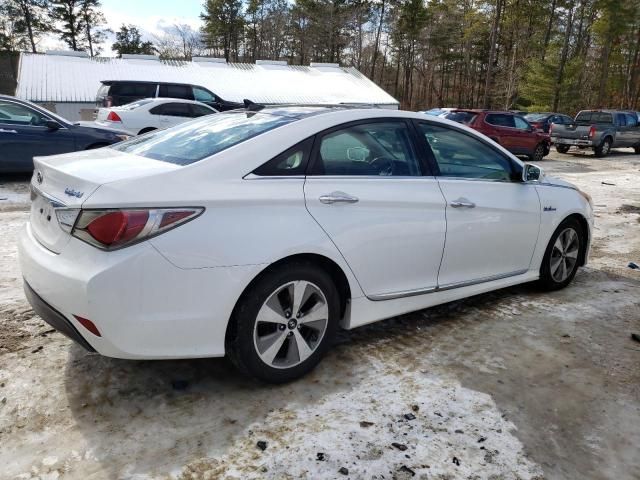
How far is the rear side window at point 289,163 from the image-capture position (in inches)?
110

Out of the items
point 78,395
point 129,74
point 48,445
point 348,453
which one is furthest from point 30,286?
point 129,74

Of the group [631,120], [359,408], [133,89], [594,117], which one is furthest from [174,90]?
[631,120]

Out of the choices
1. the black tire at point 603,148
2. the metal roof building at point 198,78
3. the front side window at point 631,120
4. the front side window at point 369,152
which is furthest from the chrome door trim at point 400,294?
the metal roof building at point 198,78

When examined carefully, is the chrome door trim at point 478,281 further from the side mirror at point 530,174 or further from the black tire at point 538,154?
the black tire at point 538,154

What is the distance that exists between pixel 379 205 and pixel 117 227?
1510 mm

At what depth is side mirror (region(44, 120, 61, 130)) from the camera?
29.3 feet

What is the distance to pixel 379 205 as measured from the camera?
10.3 feet

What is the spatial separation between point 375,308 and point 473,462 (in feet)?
3.64

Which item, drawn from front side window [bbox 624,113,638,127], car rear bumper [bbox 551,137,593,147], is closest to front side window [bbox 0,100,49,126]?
car rear bumper [bbox 551,137,593,147]

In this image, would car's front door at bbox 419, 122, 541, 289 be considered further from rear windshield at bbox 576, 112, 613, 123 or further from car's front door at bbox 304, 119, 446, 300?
rear windshield at bbox 576, 112, 613, 123

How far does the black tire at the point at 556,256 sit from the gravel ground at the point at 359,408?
64 cm

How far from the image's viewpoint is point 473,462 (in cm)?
236

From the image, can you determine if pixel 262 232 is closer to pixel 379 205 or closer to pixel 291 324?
pixel 291 324

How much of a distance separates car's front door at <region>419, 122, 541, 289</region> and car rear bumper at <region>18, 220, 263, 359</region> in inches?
64.7
